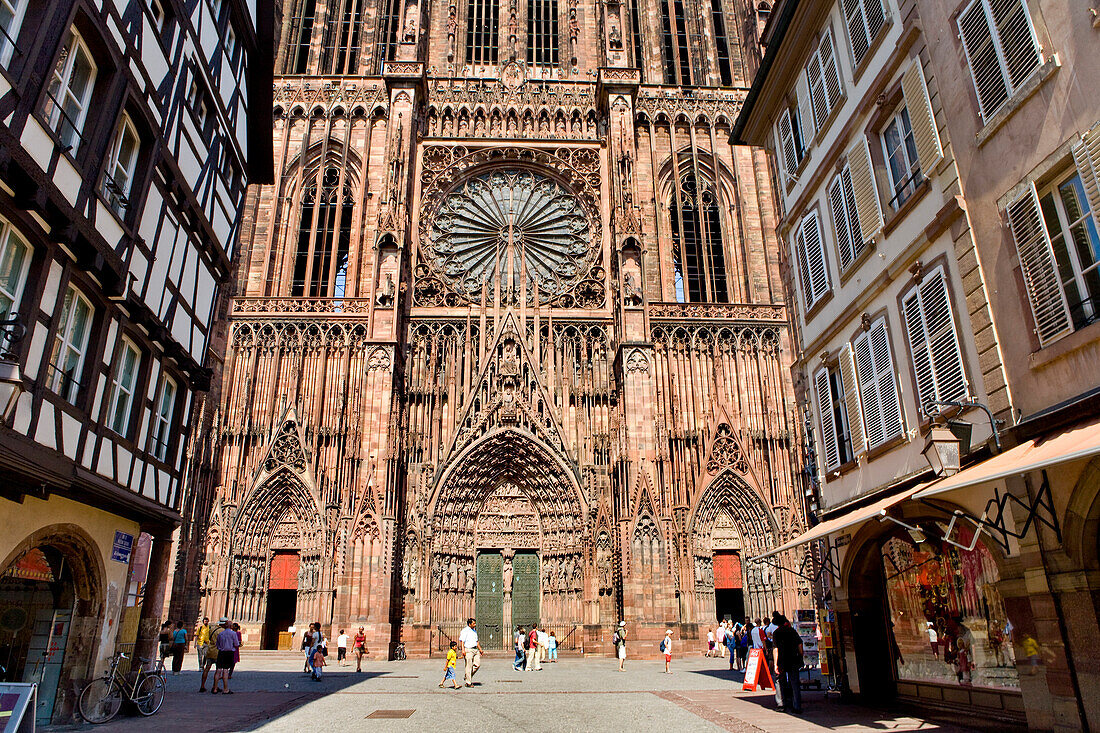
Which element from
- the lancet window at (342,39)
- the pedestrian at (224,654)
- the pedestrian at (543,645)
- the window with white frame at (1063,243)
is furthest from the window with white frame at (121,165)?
the lancet window at (342,39)

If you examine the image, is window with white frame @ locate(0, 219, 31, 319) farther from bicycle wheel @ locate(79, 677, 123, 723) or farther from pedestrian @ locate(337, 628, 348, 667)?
pedestrian @ locate(337, 628, 348, 667)

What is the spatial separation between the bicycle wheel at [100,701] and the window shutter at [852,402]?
11.6 meters

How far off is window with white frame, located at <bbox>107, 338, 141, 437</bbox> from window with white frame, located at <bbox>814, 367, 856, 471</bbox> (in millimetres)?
11361

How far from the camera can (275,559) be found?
2661cm

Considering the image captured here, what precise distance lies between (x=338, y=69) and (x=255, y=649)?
85.1 feet

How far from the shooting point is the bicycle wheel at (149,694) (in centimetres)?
1086

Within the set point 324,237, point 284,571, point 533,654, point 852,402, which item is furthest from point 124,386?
point 324,237

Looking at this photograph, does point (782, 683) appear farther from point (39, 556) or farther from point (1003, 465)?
point (39, 556)

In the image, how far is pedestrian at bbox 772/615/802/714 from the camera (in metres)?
10.7

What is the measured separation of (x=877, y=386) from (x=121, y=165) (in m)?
11.5

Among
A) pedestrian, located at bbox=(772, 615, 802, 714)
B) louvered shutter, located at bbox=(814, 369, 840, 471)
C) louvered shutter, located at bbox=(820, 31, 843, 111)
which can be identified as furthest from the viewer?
louvered shutter, located at bbox=(814, 369, 840, 471)

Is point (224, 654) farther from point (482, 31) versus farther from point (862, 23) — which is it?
point (482, 31)

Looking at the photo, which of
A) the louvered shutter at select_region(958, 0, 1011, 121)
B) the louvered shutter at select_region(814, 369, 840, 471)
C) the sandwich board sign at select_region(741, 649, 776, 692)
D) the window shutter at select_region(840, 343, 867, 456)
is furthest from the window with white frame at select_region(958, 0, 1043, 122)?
the sandwich board sign at select_region(741, 649, 776, 692)

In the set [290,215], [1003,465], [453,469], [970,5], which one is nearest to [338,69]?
A: [290,215]
